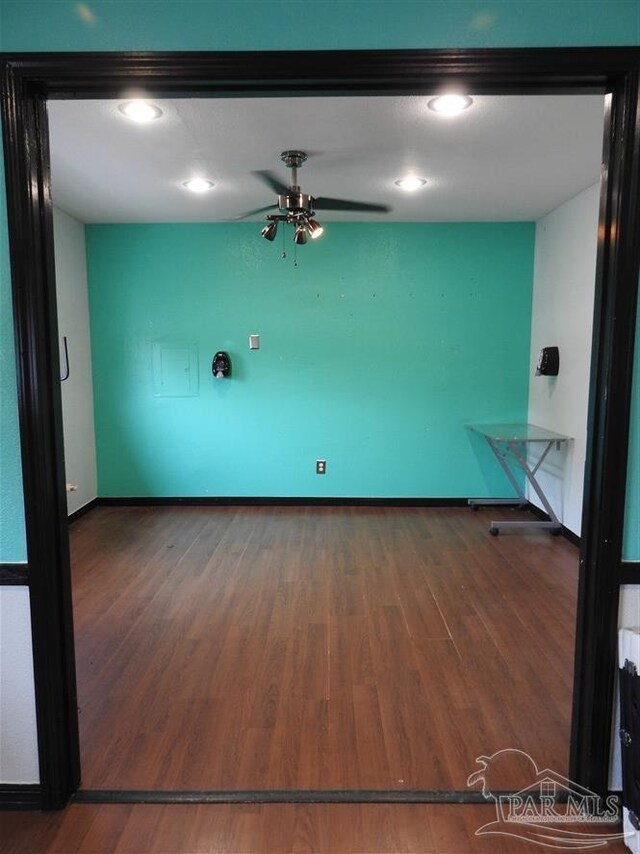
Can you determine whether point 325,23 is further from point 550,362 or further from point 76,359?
point 76,359

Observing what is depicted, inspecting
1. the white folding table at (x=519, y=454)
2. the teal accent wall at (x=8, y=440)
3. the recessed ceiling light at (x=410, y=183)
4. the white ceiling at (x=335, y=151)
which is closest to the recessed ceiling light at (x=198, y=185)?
the white ceiling at (x=335, y=151)

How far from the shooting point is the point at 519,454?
169 inches

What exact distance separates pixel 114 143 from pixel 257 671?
8.87ft

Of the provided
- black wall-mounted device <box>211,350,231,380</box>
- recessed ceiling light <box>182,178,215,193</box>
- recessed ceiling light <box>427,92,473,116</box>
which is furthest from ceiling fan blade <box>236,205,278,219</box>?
recessed ceiling light <box>427,92,473,116</box>

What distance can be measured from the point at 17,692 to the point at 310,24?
2060 mm

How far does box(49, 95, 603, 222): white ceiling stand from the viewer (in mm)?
2346

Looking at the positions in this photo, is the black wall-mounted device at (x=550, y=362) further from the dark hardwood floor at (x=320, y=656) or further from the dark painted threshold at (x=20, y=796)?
the dark painted threshold at (x=20, y=796)

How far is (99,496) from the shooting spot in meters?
4.93

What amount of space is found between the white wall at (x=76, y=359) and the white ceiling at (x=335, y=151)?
385 millimetres

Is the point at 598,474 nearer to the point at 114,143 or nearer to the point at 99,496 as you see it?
the point at 114,143

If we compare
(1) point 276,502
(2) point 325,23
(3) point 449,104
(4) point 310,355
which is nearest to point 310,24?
(2) point 325,23

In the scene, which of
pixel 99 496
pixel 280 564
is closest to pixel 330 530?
pixel 280 564

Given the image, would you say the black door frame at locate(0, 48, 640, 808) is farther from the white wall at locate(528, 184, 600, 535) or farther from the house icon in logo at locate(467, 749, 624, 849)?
the white wall at locate(528, 184, 600, 535)

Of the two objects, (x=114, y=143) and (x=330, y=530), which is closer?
(x=114, y=143)
